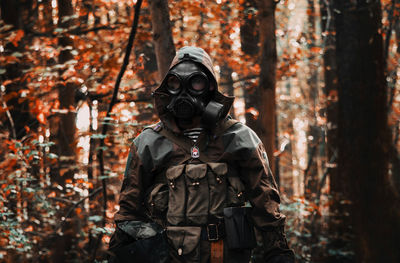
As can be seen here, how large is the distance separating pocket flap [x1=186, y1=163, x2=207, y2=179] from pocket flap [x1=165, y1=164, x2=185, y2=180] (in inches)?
2.1

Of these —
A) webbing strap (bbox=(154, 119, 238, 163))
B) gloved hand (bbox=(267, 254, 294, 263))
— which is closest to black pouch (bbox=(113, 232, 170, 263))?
webbing strap (bbox=(154, 119, 238, 163))

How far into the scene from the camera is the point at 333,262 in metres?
9.35

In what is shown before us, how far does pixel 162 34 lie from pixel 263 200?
9.39ft

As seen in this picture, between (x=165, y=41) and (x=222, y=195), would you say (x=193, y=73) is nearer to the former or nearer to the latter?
(x=222, y=195)

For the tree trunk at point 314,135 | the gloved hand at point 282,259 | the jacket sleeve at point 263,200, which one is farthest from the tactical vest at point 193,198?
the tree trunk at point 314,135

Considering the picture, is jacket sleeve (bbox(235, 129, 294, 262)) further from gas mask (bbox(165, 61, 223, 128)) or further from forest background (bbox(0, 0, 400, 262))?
forest background (bbox(0, 0, 400, 262))

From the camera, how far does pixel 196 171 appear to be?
11.5 ft

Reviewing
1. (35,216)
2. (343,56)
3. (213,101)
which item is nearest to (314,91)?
(343,56)

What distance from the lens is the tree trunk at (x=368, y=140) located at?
820cm

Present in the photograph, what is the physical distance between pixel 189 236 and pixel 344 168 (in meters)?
5.92

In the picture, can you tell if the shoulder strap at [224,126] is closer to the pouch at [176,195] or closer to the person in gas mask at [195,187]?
the person in gas mask at [195,187]

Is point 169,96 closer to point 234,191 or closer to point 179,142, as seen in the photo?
point 179,142

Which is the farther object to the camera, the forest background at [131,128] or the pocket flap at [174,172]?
the forest background at [131,128]

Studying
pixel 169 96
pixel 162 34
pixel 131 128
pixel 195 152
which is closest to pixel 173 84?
pixel 169 96
